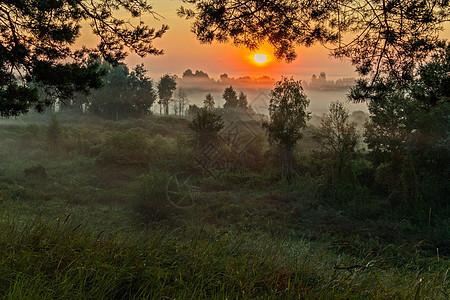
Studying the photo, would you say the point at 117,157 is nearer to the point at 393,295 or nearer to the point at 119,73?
the point at 393,295

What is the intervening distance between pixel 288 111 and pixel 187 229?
19.4 m

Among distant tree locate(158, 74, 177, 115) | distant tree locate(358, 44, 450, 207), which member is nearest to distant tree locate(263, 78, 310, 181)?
distant tree locate(358, 44, 450, 207)

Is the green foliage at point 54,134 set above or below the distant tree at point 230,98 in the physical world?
below

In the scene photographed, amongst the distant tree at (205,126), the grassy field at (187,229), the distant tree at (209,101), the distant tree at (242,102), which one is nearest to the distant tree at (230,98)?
the distant tree at (242,102)

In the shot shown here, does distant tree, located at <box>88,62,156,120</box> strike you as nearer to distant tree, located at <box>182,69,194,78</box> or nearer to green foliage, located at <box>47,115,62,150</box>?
green foliage, located at <box>47,115,62,150</box>

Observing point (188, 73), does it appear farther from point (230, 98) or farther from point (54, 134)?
point (54, 134)

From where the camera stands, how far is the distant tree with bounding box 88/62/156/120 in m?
56.7

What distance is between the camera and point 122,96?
57.6 m

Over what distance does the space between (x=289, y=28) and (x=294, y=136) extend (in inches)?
644

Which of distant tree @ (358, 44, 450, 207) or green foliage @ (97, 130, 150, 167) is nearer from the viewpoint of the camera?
distant tree @ (358, 44, 450, 207)

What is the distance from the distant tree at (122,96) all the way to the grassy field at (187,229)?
33.7ft

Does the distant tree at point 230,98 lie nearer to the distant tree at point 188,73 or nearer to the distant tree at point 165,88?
the distant tree at point 165,88

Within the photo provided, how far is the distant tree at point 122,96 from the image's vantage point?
56.7 meters

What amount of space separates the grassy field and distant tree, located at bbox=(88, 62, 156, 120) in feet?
33.7
